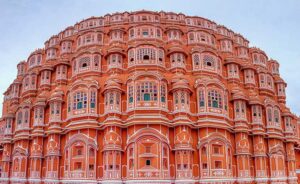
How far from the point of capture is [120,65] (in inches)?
1400

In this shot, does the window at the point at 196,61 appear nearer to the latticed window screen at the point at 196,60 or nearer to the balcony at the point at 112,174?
the latticed window screen at the point at 196,60

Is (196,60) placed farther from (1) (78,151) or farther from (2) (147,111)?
(1) (78,151)

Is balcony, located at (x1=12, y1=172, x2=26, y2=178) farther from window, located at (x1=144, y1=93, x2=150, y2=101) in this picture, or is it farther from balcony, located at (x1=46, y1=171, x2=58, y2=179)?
window, located at (x1=144, y1=93, x2=150, y2=101)

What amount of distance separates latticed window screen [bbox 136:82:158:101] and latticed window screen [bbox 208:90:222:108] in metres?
6.24

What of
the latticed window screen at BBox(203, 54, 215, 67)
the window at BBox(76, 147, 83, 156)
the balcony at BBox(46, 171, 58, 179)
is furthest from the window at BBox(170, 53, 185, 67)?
the balcony at BBox(46, 171, 58, 179)

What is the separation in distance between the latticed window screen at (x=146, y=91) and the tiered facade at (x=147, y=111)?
0.11m

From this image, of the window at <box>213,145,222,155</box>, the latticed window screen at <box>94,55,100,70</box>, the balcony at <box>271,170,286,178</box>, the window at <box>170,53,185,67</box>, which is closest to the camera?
the window at <box>213,145,222,155</box>

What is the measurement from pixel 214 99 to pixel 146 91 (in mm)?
7781

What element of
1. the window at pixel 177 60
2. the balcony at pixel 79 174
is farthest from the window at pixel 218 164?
the balcony at pixel 79 174

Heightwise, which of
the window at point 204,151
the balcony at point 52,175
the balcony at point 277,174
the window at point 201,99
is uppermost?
the window at point 201,99

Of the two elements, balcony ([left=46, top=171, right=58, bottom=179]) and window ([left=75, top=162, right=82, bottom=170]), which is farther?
balcony ([left=46, top=171, right=58, bottom=179])

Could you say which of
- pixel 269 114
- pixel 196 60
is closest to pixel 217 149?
pixel 269 114

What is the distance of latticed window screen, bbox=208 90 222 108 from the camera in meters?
33.7

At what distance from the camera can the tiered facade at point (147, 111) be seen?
101 ft
